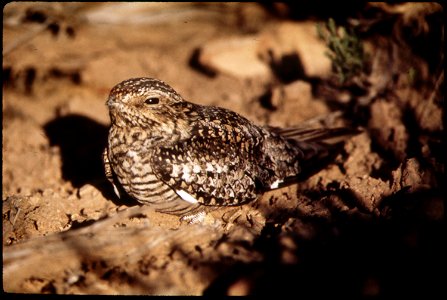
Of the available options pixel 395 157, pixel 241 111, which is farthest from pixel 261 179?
pixel 241 111

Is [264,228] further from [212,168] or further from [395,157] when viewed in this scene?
[395,157]

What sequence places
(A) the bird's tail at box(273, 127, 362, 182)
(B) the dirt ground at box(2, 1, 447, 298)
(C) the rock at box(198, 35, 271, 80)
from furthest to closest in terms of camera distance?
(C) the rock at box(198, 35, 271, 80) < (A) the bird's tail at box(273, 127, 362, 182) < (B) the dirt ground at box(2, 1, 447, 298)

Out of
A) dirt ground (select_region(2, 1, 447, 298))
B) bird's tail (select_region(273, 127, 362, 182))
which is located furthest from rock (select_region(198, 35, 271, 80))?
bird's tail (select_region(273, 127, 362, 182))

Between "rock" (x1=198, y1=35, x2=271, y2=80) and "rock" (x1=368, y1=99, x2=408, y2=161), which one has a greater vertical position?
"rock" (x1=198, y1=35, x2=271, y2=80)

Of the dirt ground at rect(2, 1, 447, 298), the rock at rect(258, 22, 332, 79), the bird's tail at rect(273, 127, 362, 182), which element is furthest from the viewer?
the rock at rect(258, 22, 332, 79)

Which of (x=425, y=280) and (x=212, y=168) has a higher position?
(x=212, y=168)

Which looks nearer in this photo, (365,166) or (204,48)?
(365,166)

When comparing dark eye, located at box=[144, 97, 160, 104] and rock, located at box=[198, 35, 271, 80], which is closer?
dark eye, located at box=[144, 97, 160, 104]

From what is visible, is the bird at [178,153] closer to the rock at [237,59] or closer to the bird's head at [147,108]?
the bird's head at [147,108]

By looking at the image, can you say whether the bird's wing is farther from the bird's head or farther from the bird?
the bird's head
